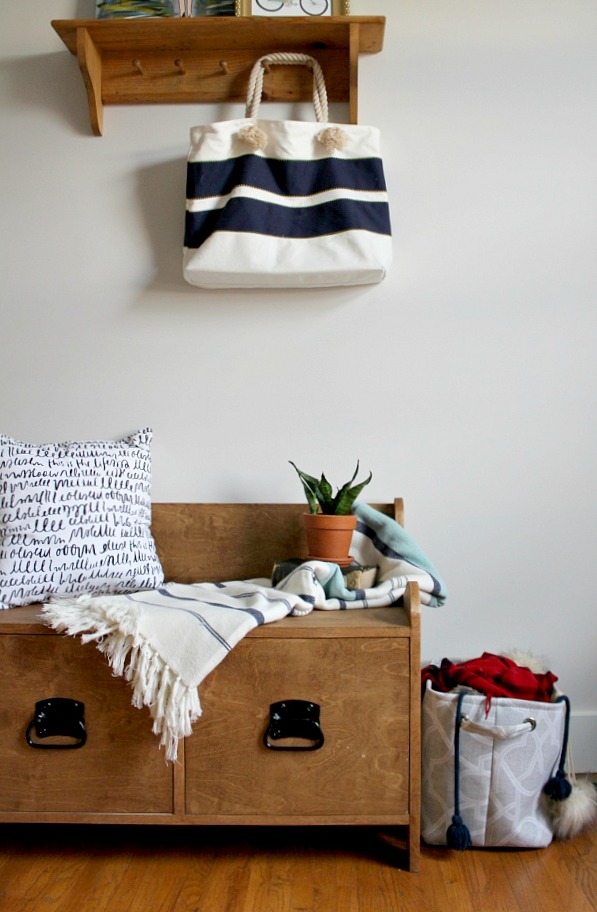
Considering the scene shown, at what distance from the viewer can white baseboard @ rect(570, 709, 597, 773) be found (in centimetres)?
192

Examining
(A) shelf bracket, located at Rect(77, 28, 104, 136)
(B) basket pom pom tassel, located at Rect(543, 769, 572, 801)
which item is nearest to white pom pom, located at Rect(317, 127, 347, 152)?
(A) shelf bracket, located at Rect(77, 28, 104, 136)

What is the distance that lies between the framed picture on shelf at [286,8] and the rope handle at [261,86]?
0.09 meters

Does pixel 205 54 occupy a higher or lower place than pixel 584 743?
higher

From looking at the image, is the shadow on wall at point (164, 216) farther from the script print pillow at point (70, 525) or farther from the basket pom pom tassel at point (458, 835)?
the basket pom pom tassel at point (458, 835)

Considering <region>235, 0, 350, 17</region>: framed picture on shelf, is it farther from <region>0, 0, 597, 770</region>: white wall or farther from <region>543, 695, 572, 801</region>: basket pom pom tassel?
<region>543, 695, 572, 801</region>: basket pom pom tassel

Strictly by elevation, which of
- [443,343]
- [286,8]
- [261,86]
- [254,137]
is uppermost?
[286,8]

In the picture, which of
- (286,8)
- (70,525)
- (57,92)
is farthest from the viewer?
(57,92)

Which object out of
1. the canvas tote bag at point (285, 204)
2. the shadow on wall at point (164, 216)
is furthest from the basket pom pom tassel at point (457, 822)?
the shadow on wall at point (164, 216)

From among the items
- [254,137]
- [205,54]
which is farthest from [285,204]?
[205,54]

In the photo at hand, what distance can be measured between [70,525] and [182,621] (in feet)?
1.25

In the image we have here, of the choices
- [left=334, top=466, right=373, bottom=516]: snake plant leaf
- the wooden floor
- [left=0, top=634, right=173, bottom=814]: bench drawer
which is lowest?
the wooden floor

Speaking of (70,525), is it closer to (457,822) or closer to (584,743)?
(457,822)

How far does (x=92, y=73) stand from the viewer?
1.89 meters

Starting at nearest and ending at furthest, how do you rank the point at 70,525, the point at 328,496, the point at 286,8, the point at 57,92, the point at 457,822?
the point at 457,822
the point at 70,525
the point at 328,496
the point at 286,8
the point at 57,92
